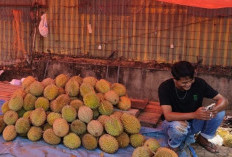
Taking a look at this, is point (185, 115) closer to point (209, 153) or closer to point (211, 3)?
point (209, 153)

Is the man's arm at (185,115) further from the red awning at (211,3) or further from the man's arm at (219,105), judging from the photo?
the red awning at (211,3)

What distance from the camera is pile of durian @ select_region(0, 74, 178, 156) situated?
131 inches

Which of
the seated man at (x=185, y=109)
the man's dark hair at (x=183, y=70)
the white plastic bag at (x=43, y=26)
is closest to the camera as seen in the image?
the man's dark hair at (x=183, y=70)

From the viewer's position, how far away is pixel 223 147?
418 centimetres

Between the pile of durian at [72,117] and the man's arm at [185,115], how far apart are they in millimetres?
408

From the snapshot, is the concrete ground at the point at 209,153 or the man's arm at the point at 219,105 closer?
the man's arm at the point at 219,105

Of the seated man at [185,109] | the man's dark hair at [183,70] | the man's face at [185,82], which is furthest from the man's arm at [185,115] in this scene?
the man's dark hair at [183,70]

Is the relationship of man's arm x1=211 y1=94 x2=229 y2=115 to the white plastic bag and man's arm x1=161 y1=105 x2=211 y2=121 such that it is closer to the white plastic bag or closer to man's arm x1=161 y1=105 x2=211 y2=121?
man's arm x1=161 y1=105 x2=211 y2=121

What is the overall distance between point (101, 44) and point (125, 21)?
2.76 feet

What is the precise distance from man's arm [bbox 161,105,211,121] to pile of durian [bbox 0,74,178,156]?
A: 41 centimetres

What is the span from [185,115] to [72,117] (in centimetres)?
141

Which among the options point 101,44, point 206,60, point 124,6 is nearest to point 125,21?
point 124,6

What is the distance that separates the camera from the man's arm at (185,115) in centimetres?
329

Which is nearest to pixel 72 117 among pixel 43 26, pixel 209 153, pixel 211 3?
pixel 209 153
